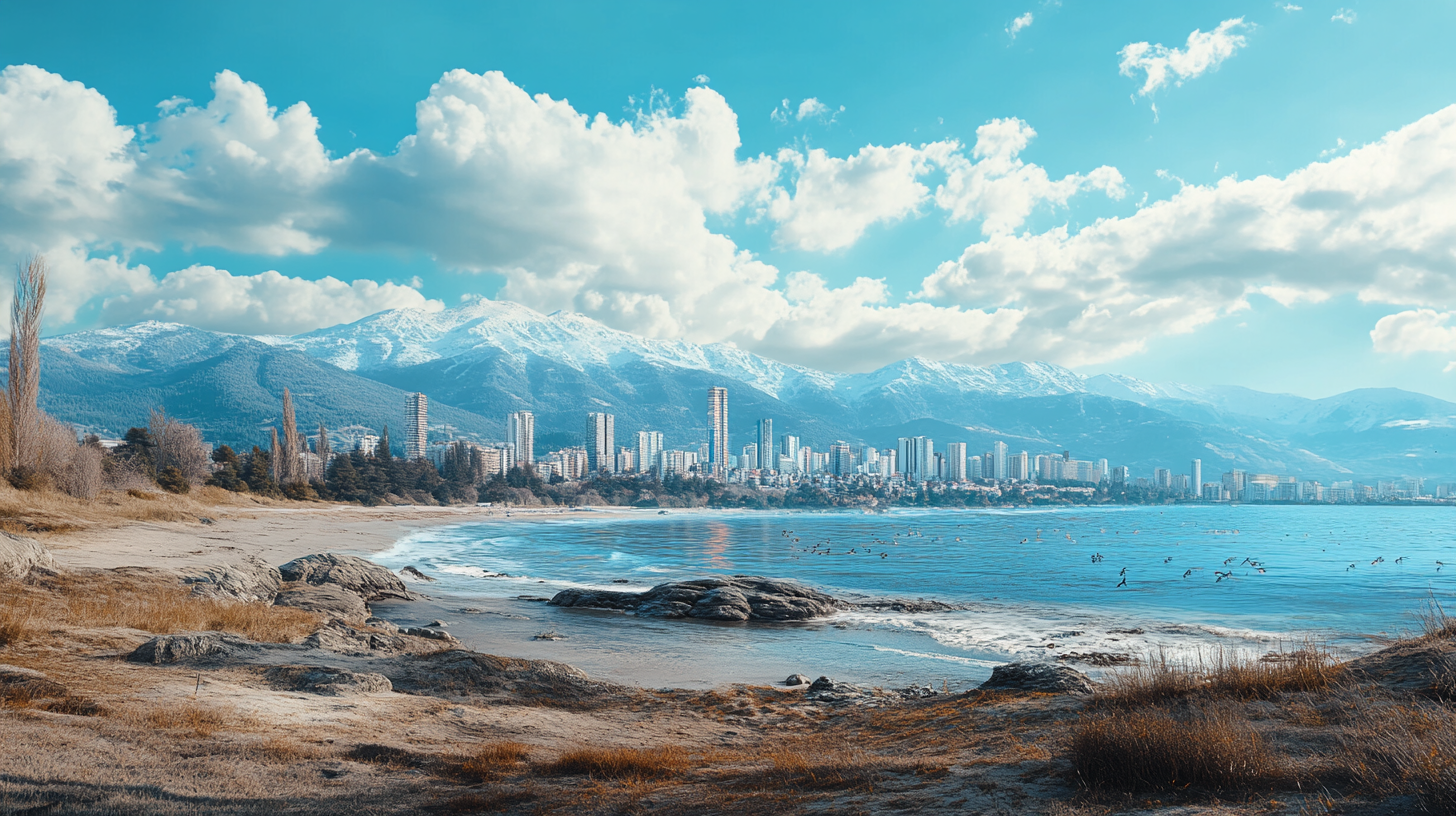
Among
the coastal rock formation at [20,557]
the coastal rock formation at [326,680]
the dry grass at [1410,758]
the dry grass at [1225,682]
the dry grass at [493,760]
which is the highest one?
the dry grass at [1410,758]

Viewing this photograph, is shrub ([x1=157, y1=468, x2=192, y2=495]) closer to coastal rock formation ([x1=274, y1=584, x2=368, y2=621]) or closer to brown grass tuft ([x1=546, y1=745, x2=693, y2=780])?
coastal rock formation ([x1=274, y1=584, x2=368, y2=621])

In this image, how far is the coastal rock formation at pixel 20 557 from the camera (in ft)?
51.1

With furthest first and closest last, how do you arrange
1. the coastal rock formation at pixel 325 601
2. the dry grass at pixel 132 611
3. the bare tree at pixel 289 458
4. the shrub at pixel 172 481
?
the bare tree at pixel 289 458, the shrub at pixel 172 481, the coastal rock formation at pixel 325 601, the dry grass at pixel 132 611

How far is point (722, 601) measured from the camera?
27.0 metres

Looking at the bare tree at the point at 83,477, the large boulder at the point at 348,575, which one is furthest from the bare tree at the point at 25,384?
the large boulder at the point at 348,575

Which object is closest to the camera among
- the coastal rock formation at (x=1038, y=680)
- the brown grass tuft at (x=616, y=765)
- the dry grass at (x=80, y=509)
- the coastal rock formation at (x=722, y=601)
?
the brown grass tuft at (x=616, y=765)

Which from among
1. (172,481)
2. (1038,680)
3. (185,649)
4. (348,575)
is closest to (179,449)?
(172,481)

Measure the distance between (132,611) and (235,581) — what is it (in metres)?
7.58

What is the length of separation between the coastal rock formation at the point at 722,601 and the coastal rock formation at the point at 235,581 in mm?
9604

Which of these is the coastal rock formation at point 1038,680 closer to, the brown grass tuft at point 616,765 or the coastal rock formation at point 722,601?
the brown grass tuft at point 616,765

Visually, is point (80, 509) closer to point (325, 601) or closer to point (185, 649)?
point (325, 601)

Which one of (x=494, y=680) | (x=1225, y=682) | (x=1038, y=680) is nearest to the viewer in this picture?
(x=1225, y=682)

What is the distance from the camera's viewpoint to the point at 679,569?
4556cm

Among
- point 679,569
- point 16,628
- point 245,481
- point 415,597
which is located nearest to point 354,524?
point 245,481
